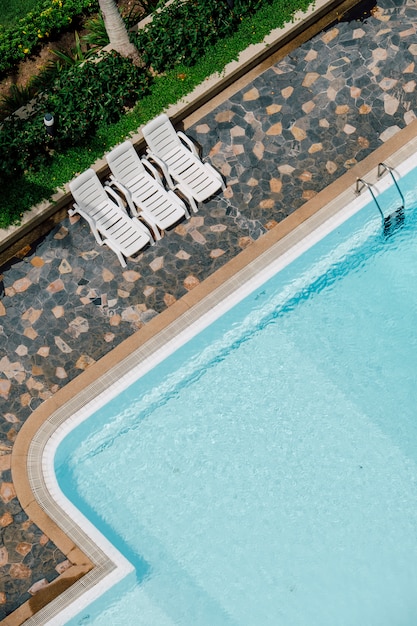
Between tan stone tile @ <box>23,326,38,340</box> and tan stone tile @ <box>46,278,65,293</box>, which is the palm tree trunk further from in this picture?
tan stone tile @ <box>23,326,38,340</box>

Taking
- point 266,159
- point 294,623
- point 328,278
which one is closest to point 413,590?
point 294,623

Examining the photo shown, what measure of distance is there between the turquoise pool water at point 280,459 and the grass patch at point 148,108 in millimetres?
3930

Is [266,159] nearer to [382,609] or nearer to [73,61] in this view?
[73,61]

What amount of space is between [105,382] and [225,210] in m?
3.88

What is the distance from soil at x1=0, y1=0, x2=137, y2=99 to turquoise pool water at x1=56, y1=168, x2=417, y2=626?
6180mm

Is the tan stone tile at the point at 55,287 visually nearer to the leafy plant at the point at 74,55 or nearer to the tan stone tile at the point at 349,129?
the leafy plant at the point at 74,55

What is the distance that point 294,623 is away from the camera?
1380cm

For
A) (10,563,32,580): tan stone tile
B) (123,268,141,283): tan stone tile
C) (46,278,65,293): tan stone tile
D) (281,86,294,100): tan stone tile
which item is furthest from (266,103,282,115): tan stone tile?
(10,563,32,580): tan stone tile

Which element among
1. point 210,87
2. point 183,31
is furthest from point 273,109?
point 183,31

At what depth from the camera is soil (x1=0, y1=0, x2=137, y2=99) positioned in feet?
52.5

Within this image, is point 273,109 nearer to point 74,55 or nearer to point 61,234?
point 74,55

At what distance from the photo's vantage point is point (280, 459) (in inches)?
569

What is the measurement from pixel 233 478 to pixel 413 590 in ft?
11.7

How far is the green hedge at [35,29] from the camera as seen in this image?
15.9m
